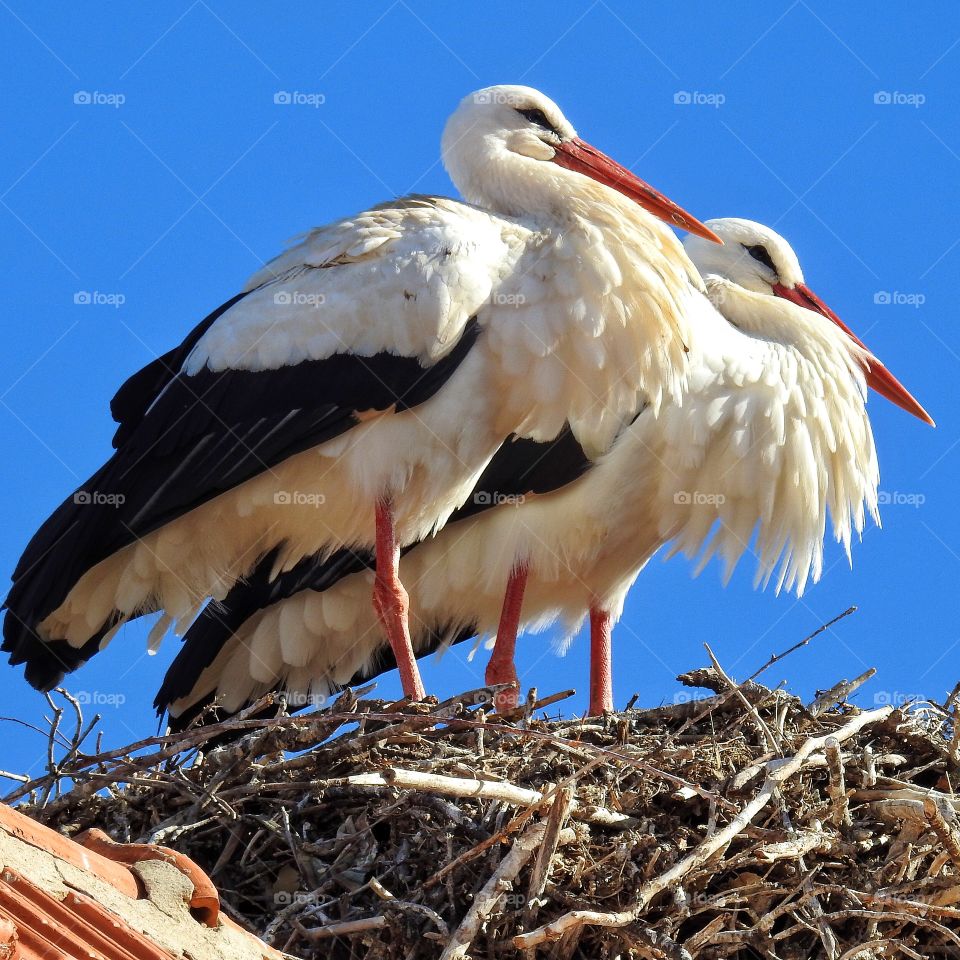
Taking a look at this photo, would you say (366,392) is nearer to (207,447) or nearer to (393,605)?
(207,447)

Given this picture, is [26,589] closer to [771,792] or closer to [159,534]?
[159,534]

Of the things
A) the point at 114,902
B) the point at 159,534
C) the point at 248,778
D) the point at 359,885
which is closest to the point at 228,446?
Result: the point at 159,534

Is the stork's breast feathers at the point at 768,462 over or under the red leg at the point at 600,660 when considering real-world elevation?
over

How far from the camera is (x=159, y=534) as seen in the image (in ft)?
17.8

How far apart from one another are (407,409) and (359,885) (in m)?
1.74

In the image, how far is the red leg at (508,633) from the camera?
6156 millimetres

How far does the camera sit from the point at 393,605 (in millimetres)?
5520

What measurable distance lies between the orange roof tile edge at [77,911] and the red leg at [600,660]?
9.25 feet
